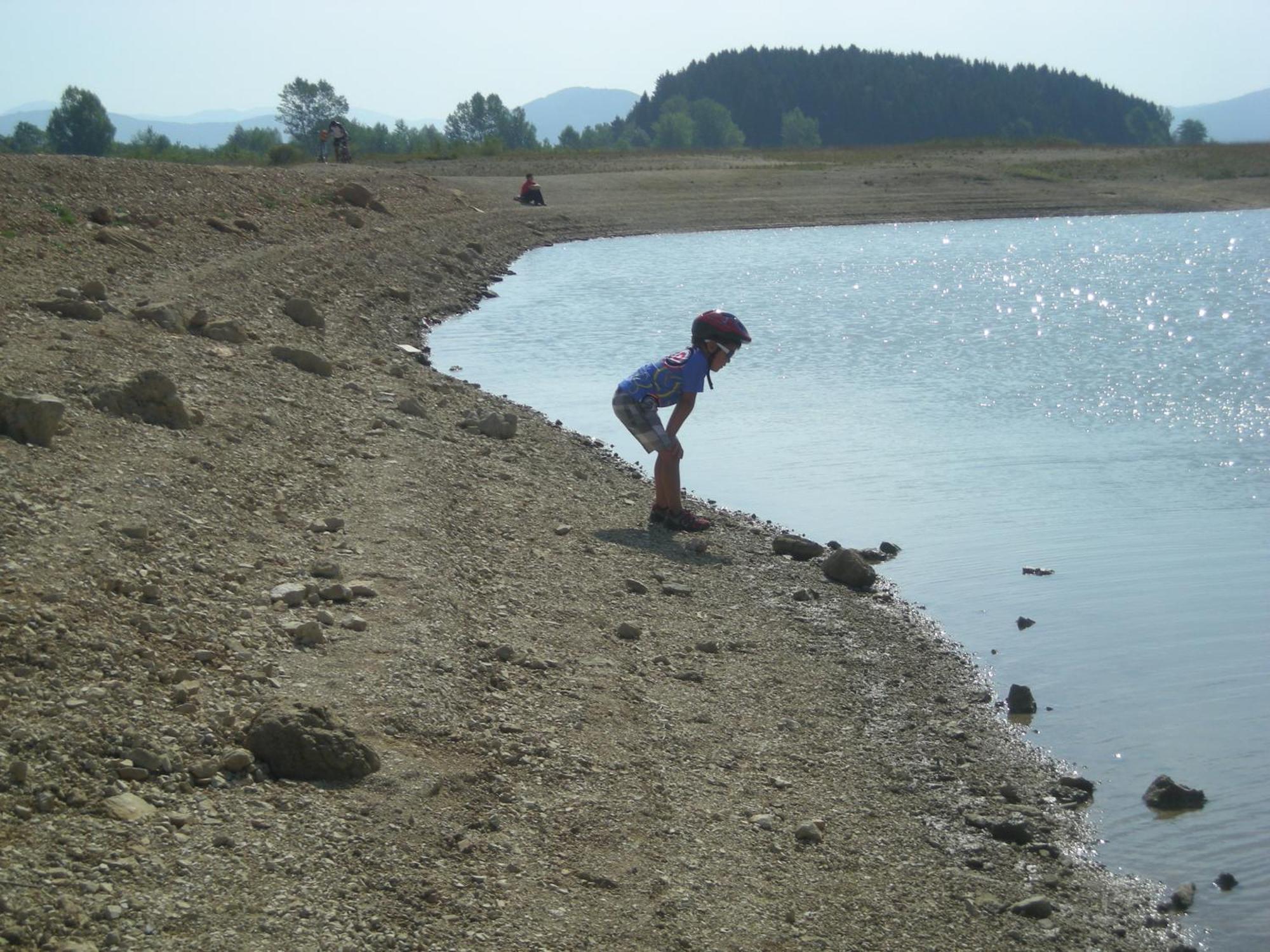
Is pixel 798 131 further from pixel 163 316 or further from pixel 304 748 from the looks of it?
pixel 304 748

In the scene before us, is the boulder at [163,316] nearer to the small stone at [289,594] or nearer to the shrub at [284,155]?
the small stone at [289,594]

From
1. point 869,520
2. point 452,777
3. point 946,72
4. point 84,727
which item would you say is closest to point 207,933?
point 84,727

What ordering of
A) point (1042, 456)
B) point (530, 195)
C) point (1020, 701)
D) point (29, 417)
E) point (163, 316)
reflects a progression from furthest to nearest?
1. point (530, 195)
2. point (1042, 456)
3. point (163, 316)
4. point (29, 417)
5. point (1020, 701)

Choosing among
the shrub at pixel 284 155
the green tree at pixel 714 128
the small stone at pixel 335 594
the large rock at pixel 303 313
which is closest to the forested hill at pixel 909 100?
the green tree at pixel 714 128

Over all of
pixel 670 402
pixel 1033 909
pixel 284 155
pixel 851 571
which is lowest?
pixel 1033 909

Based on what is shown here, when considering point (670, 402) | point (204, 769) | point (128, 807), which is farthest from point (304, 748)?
point (670, 402)

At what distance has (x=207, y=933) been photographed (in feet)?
13.9

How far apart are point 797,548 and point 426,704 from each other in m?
4.50

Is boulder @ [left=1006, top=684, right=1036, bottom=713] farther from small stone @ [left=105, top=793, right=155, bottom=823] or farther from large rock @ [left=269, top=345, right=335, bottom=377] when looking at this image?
large rock @ [left=269, top=345, right=335, bottom=377]

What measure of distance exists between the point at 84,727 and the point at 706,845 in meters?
2.42

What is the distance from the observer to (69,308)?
11125 mm

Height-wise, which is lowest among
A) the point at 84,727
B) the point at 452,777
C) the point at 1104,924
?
the point at 1104,924

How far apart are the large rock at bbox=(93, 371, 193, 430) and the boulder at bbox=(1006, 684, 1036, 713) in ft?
18.0

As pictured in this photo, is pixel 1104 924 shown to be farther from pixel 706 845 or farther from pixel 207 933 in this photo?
pixel 207 933
